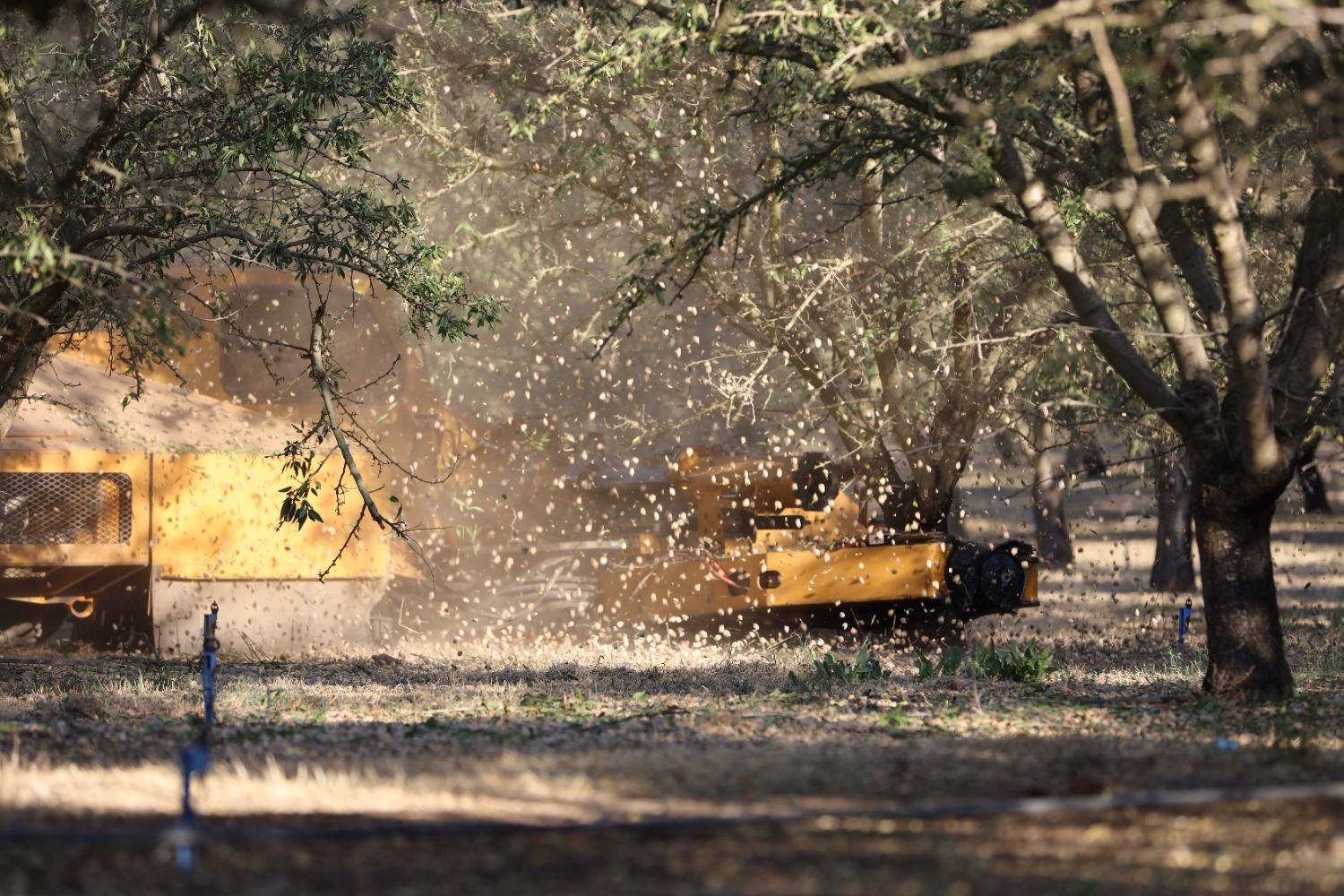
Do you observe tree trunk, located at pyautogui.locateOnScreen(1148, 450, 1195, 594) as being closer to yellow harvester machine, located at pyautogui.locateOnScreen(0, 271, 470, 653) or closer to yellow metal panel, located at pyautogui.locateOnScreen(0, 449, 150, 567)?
yellow harvester machine, located at pyautogui.locateOnScreen(0, 271, 470, 653)

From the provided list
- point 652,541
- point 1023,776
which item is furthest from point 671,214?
point 1023,776

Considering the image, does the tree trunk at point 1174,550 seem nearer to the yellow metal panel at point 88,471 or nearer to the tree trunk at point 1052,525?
the tree trunk at point 1052,525

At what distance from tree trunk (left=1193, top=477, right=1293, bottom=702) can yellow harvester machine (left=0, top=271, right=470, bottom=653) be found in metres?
6.33

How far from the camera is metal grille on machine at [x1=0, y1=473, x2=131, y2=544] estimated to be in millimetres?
13414

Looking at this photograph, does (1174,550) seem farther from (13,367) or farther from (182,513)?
(13,367)

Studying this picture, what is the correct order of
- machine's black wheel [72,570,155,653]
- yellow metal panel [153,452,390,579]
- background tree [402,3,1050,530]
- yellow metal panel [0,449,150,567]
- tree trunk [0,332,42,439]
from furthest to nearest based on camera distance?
background tree [402,3,1050,530]
machine's black wheel [72,570,155,653]
yellow metal panel [153,452,390,579]
yellow metal panel [0,449,150,567]
tree trunk [0,332,42,439]

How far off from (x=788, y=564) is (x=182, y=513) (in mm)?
5203

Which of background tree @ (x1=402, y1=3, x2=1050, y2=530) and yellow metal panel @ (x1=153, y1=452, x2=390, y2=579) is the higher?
background tree @ (x1=402, y1=3, x2=1050, y2=530)

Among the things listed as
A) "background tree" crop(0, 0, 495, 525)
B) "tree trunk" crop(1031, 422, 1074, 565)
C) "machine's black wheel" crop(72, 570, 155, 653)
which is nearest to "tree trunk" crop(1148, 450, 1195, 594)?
"tree trunk" crop(1031, 422, 1074, 565)

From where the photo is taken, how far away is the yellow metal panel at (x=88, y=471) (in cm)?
1330

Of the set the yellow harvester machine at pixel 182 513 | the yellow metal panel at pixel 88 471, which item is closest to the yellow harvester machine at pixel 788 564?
the yellow harvester machine at pixel 182 513

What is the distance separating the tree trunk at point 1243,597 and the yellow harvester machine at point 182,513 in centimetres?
633

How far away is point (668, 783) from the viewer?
625 centimetres

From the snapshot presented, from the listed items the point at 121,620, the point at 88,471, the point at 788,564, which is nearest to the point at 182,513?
the point at 88,471
